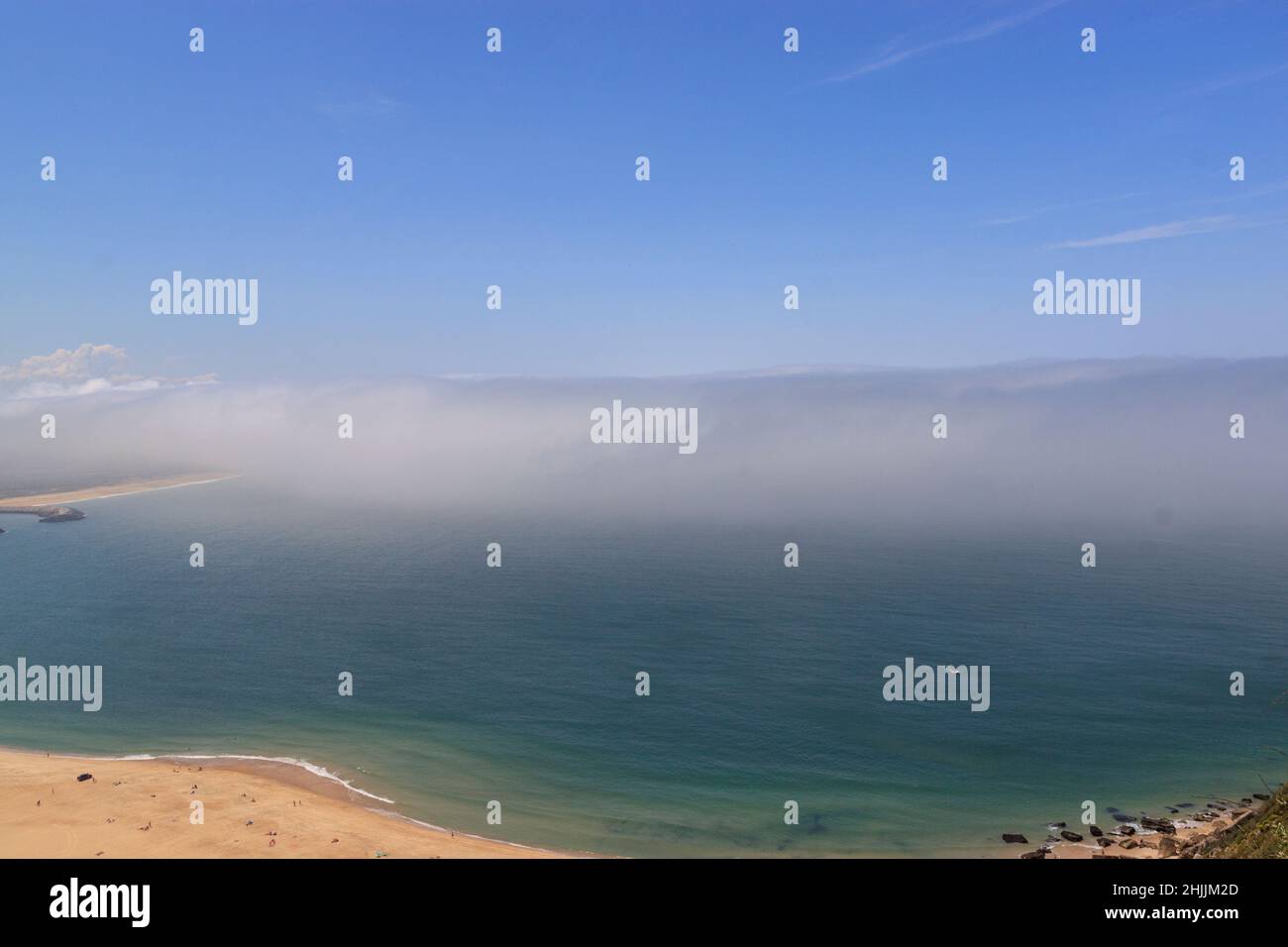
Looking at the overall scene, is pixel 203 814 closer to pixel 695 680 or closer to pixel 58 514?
pixel 695 680

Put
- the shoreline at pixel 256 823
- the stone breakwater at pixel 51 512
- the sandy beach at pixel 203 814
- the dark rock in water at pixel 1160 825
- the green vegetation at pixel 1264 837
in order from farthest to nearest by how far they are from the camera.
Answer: the stone breakwater at pixel 51 512, the dark rock in water at pixel 1160 825, the sandy beach at pixel 203 814, the shoreline at pixel 256 823, the green vegetation at pixel 1264 837

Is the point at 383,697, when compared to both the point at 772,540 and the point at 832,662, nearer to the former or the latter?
the point at 832,662

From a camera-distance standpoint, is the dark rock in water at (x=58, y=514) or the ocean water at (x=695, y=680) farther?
the dark rock in water at (x=58, y=514)

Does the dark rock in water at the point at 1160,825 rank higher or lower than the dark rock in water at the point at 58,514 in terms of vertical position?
lower
